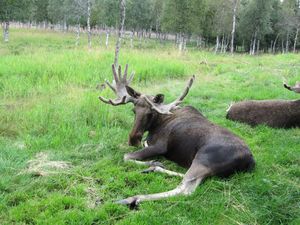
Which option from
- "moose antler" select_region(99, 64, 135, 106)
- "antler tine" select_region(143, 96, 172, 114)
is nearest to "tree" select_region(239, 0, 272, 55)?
"moose antler" select_region(99, 64, 135, 106)

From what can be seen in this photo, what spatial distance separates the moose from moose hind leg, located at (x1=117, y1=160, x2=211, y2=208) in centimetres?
365

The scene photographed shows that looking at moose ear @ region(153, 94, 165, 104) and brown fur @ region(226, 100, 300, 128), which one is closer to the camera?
moose ear @ region(153, 94, 165, 104)

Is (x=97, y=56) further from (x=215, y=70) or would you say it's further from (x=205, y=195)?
(x=205, y=195)

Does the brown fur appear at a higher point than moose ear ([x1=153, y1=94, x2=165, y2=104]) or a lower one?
lower

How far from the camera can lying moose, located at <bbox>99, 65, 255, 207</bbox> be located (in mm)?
5203

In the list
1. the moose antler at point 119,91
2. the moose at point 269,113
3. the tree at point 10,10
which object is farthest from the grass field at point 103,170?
the tree at point 10,10

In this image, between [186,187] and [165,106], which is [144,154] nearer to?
[165,106]

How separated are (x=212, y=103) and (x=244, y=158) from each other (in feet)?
17.4

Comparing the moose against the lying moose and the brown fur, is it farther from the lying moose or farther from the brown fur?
the lying moose

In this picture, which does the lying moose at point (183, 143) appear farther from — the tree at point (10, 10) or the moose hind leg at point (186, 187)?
the tree at point (10, 10)

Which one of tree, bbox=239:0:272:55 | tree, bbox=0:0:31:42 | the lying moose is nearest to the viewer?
the lying moose

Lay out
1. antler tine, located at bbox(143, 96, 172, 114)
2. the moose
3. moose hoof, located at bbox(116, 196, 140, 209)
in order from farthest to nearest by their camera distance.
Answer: the moose < antler tine, located at bbox(143, 96, 172, 114) < moose hoof, located at bbox(116, 196, 140, 209)

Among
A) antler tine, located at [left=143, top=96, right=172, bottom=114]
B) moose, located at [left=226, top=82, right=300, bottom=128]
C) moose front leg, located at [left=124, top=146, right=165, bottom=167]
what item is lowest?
moose front leg, located at [left=124, top=146, right=165, bottom=167]

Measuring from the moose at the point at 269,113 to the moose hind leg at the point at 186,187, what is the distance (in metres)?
3.65
